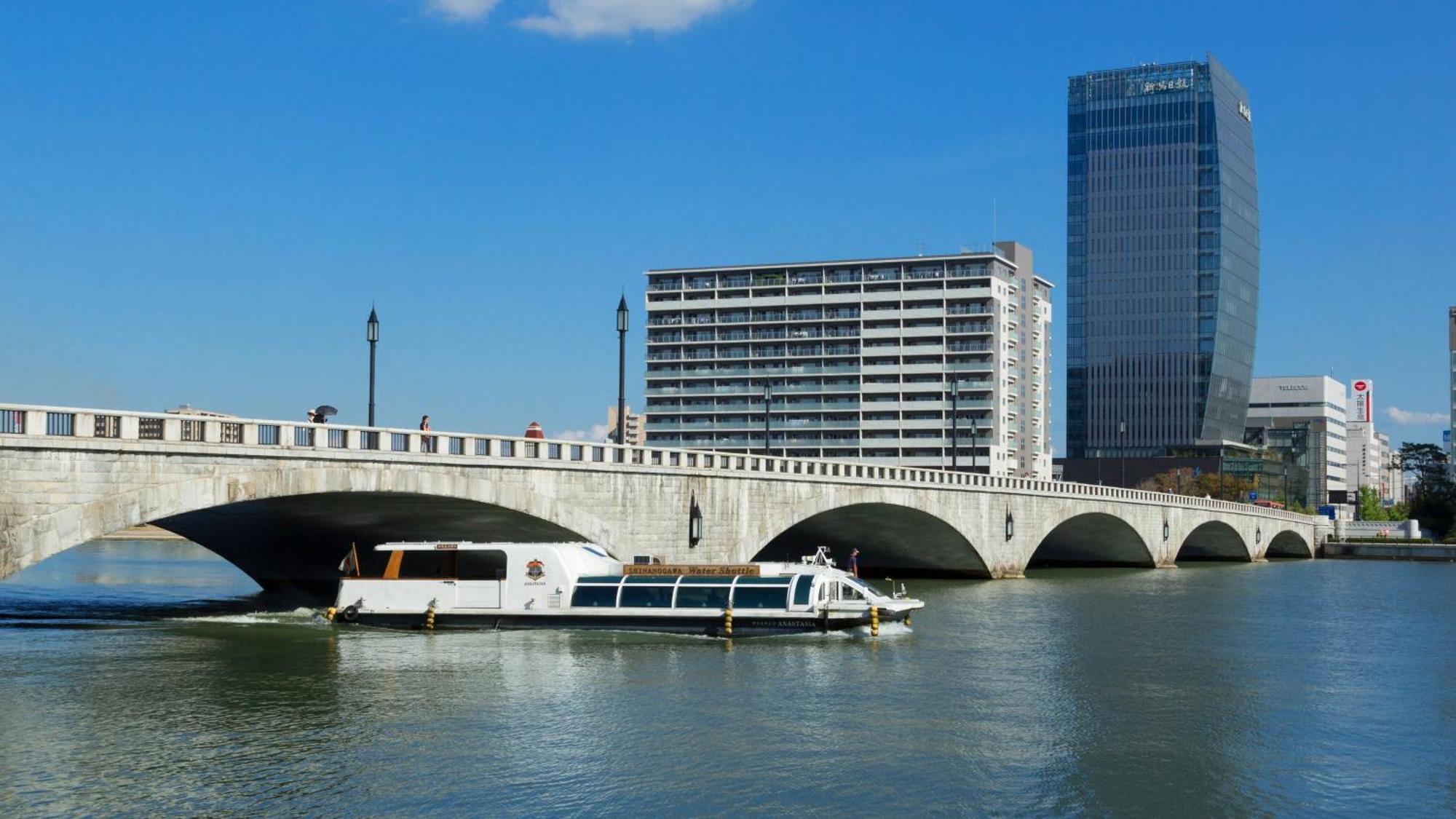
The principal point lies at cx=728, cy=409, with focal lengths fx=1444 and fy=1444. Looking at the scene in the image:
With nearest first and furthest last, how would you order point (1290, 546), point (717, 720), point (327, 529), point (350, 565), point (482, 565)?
point (717, 720) < point (482, 565) < point (350, 565) < point (327, 529) < point (1290, 546)

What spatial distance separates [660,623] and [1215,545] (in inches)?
4198

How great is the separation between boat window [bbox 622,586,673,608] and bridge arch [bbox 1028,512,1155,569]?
208 ft

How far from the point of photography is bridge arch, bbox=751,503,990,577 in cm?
8406

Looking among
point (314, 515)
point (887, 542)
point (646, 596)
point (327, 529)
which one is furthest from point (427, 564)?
point (887, 542)

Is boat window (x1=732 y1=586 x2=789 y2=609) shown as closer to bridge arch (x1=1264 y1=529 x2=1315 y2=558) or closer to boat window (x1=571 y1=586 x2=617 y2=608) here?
boat window (x1=571 y1=586 x2=617 y2=608)

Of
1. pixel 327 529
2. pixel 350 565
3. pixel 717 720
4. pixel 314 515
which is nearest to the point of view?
pixel 717 720

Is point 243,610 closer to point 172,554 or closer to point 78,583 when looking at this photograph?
point 78,583

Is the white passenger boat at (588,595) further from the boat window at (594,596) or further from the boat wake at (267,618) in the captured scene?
the boat wake at (267,618)

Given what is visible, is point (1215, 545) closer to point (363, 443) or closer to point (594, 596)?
point (594, 596)

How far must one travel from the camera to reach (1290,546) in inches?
6319

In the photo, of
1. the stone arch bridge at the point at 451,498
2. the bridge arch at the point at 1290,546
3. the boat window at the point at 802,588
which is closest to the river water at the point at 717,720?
the boat window at the point at 802,588

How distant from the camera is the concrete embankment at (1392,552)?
14862cm

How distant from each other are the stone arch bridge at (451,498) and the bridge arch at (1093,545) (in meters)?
6.67

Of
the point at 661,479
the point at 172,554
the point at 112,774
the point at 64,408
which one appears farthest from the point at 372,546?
the point at 172,554
